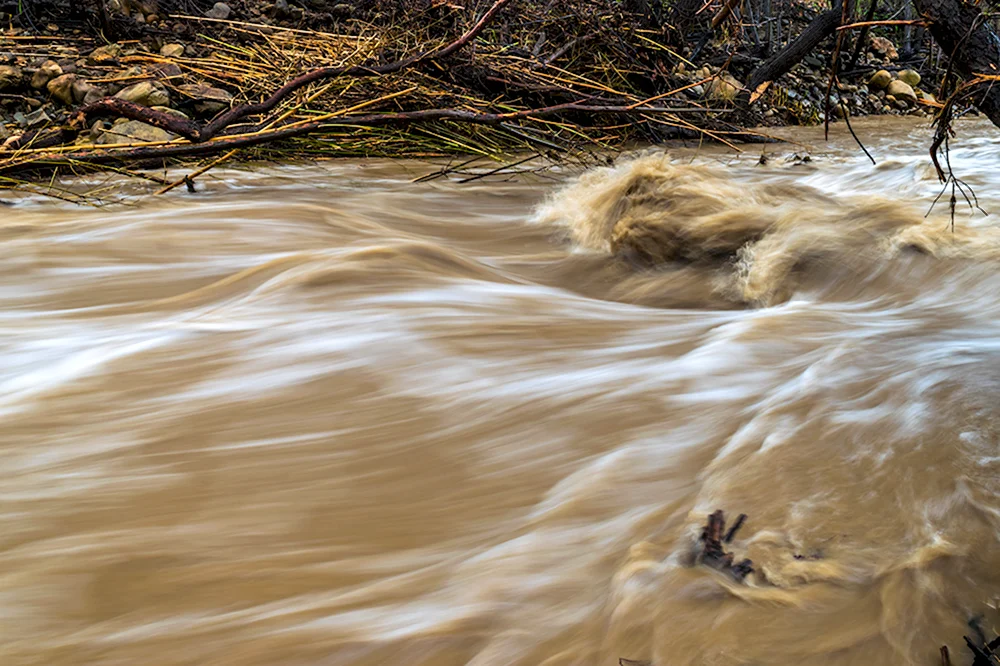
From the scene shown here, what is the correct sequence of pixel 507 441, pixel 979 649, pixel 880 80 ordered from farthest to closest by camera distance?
pixel 880 80 → pixel 507 441 → pixel 979 649

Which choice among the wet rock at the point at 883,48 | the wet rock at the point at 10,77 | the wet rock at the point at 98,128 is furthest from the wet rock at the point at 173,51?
the wet rock at the point at 883,48

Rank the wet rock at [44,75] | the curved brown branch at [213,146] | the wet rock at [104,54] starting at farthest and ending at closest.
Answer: the wet rock at [104,54] < the wet rock at [44,75] < the curved brown branch at [213,146]

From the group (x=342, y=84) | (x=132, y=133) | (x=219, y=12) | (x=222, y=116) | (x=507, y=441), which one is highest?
(x=219, y=12)

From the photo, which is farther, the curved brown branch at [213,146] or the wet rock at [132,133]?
the wet rock at [132,133]

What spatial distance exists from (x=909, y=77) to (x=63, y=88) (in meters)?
9.89

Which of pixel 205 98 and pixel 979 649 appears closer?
pixel 979 649

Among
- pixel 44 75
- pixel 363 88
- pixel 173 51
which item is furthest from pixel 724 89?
pixel 44 75

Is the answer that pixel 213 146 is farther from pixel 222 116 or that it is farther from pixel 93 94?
pixel 93 94

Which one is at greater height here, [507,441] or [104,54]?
[104,54]

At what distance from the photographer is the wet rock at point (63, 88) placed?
5.61 m

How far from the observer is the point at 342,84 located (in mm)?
5258

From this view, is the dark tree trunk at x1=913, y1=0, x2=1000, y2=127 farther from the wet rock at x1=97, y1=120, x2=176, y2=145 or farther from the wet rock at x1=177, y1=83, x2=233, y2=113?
the wet rock at x1=177, y1=83, x2=233, y2=113

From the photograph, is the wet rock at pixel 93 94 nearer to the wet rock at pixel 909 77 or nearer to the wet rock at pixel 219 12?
the wet rock at pixel 219 12

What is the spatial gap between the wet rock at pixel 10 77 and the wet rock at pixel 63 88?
21cm
